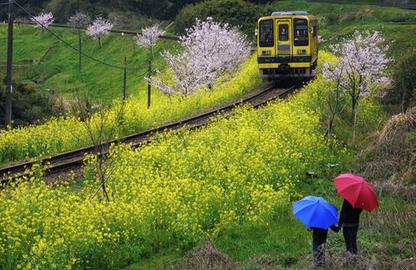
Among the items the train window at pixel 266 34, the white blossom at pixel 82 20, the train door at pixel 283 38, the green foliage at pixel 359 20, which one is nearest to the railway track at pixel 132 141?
the train door at pixel 283 38

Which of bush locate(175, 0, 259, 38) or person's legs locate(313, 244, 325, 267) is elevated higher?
bush locate(175, 0, 259, 38)

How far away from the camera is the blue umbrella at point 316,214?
7.80 metres

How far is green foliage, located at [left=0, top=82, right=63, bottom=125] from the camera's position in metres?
30.8

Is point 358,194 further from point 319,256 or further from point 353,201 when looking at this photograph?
point 319,256

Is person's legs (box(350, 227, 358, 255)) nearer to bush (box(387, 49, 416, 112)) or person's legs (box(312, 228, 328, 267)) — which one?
person's legs (box(312, 228, 328, 267))

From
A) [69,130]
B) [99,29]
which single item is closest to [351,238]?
[69,130]

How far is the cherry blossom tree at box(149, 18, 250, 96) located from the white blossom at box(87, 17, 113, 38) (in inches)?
1094

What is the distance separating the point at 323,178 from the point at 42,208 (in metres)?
7.11

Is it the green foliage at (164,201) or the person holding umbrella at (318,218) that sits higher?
the person holding umbrella at (318,218)

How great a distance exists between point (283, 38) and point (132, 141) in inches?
404

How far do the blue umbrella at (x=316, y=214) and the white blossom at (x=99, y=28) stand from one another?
58.6 metres

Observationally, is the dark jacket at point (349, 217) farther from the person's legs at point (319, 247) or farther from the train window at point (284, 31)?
the train window at point (284, 31)

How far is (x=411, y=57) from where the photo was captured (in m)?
20.3

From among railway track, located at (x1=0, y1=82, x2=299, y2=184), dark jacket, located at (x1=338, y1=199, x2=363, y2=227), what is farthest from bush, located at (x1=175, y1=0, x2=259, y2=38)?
dark jacket, located at (x1=338, y1=199, x2=363, y2=227)
